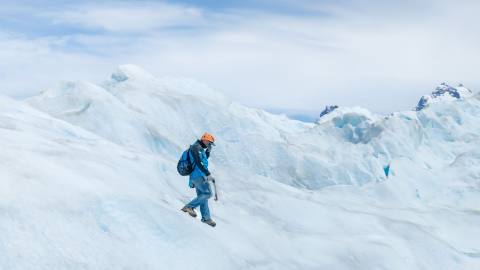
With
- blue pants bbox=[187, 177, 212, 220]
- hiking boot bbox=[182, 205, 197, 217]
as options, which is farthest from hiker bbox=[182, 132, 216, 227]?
hiking boot bbox=[182, 205, 197, 217]

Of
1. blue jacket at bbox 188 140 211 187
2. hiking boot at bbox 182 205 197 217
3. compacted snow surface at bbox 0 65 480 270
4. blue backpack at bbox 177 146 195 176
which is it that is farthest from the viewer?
hiking boot at bbox 182 205 197 217

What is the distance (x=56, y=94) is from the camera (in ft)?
166

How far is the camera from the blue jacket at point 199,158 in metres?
8.21

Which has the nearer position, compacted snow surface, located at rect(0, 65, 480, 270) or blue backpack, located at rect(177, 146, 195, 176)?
compacted snow surface, located at rect(0, 65, 480, 270)

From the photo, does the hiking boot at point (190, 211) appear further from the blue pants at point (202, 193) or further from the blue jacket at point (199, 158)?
the blue jacket at point (199, 158)

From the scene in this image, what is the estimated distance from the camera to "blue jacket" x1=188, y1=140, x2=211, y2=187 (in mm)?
8211

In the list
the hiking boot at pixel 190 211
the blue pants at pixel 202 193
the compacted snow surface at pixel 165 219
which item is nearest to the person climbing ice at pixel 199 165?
the blue pants at pixel 202 193

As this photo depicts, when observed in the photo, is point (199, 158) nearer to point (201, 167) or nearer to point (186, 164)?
point (201, 167)

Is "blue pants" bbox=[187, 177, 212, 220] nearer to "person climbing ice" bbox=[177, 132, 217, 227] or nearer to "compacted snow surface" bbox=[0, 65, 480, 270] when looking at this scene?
"person climbing ice" bbox=[177, 132, 217, 227]

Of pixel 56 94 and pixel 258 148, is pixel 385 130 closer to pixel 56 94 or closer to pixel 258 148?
pixel 258 148

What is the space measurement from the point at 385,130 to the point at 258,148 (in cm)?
1616

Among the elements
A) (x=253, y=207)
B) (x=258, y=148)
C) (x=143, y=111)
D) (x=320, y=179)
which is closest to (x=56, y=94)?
(x=143, y=111)

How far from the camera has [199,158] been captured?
8.25 m

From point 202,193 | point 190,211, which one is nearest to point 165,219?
point 202,193
